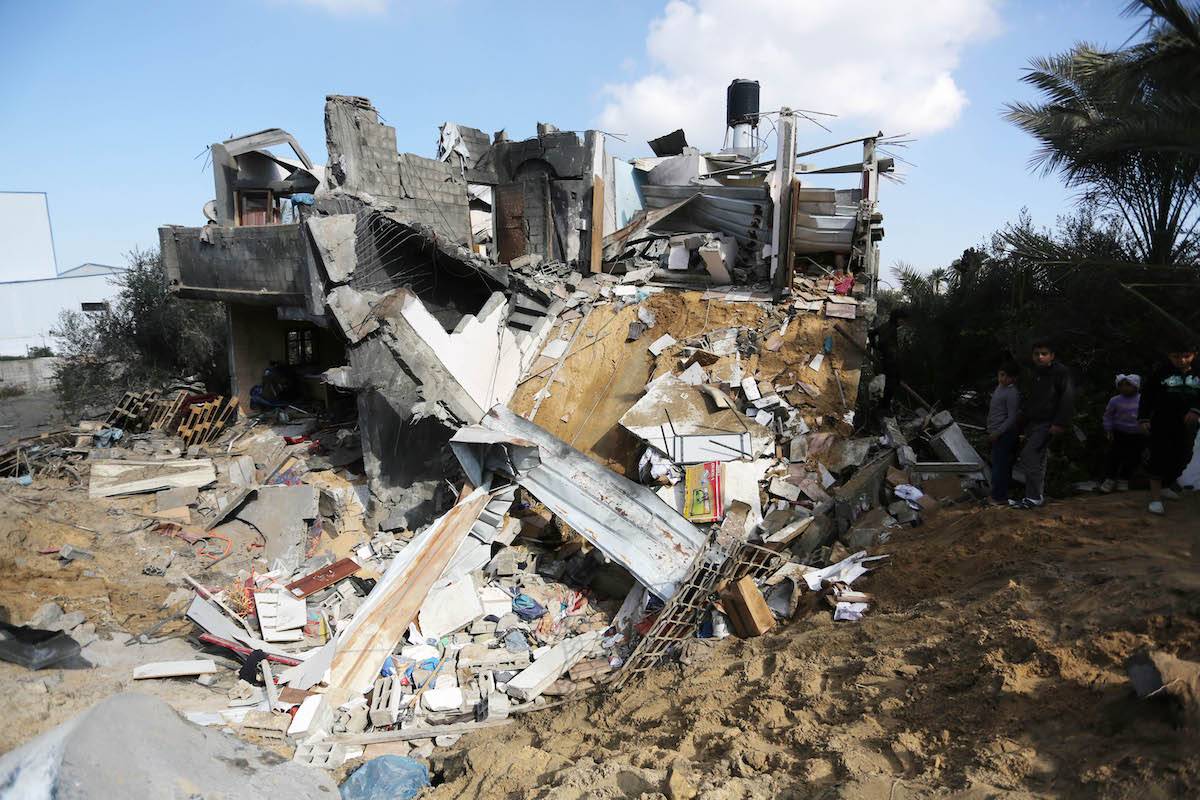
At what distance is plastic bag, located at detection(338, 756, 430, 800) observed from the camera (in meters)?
4.59

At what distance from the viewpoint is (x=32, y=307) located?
35.4 meters

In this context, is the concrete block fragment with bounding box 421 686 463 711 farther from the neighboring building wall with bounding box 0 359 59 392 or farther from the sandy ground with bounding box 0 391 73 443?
the neighboring building wall with bounding box 0 359 59 392

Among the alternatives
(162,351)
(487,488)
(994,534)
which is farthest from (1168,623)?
(162,351)

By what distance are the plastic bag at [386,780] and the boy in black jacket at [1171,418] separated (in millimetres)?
6042

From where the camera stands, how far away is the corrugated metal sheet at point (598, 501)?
684cm

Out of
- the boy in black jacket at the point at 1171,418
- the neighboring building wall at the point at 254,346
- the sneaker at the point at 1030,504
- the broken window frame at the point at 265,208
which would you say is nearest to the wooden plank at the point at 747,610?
the sneaker at the point at 1030,504

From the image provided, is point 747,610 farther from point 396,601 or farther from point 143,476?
point 143,476

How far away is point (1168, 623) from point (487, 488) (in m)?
5.55

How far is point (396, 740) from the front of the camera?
543 centimetres

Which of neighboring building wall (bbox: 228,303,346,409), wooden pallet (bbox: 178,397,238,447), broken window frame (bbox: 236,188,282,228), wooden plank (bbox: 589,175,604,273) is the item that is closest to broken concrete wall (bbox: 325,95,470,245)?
wooden plank (bbox: 589,175,604,273)

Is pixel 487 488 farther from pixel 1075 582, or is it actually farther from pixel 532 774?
pixel 1075 582

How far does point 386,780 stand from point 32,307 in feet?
136

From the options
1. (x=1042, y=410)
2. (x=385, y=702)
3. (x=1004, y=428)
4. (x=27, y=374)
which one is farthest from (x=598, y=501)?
(x=27, y=374)

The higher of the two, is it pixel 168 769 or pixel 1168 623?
pixel 1168 623
